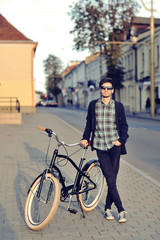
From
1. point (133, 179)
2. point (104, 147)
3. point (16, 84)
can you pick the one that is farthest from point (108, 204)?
point (16, 84)

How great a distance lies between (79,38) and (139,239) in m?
43.5

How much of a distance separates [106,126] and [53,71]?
115636 mm

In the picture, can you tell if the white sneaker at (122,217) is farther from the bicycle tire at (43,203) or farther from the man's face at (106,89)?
the man's face at (106,89)

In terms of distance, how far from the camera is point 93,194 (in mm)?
6176

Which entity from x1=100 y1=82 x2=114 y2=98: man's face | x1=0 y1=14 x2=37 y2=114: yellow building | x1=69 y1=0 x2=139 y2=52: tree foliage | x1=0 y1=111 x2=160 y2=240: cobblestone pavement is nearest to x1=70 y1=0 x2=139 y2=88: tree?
x1=69 y1=0 x2=139 y2=52: tree foliage

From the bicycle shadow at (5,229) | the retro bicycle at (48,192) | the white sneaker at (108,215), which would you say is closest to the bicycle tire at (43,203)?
the retro bicycle at (48,192)

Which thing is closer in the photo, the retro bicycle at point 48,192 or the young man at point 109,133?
the retro bicycle at point 48,192

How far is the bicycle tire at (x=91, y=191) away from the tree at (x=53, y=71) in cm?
11301

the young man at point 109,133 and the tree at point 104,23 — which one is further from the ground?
the tree at point 104,23

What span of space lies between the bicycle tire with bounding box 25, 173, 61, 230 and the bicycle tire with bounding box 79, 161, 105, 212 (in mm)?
628

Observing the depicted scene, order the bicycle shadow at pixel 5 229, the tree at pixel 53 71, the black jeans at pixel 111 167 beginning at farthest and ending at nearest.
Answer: the tree at pixel 53 71 < the black jeans at pixel 111 167 < the bicycle shadow at pixel 5 229

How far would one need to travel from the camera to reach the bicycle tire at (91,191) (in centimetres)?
588

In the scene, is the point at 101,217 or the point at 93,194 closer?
the point at 101,217

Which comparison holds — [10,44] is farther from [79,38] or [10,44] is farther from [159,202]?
[159,202]
